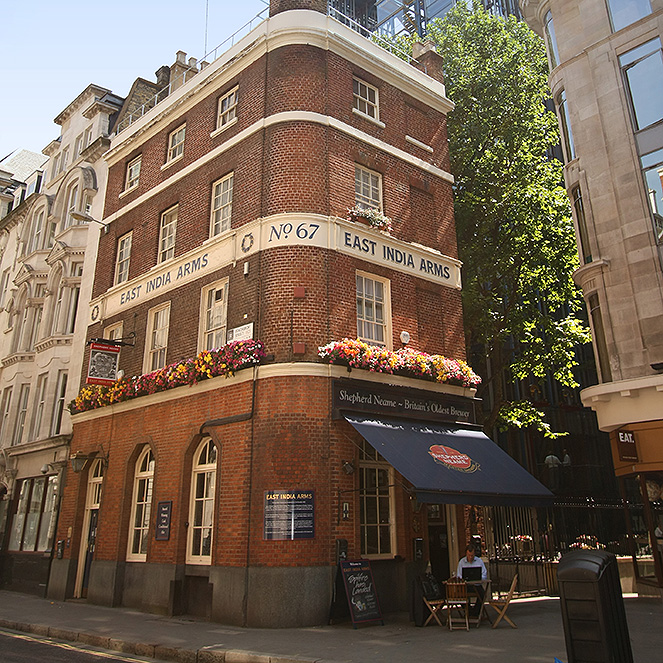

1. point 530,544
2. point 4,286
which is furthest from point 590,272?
point 4,286

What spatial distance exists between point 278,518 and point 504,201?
14690mm

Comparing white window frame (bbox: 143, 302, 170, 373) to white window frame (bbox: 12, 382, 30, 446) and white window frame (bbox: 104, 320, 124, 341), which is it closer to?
white window frame (bbox: 104, 320, 124, 341)

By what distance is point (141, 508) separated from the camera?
1647cm

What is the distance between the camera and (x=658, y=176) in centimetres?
1534

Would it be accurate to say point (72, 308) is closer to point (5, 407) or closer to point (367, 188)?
point (5, 407)

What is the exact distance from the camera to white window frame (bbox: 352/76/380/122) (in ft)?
55.8

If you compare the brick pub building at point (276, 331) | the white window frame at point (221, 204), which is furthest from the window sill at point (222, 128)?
the white window frame at point (221, 204)

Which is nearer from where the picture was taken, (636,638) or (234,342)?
(636,638)

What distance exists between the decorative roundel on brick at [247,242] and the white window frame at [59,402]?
10.6 metres

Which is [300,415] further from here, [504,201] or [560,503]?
[504,201]

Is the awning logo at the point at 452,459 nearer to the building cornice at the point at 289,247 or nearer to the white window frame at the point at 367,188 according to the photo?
the building cornice at the point at 289,247

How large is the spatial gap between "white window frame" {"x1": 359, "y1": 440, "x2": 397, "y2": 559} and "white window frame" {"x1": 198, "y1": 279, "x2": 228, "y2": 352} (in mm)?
4671

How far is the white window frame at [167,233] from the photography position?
60.4 ft

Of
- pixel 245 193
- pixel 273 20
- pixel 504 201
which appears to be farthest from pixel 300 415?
pixel 504 201
